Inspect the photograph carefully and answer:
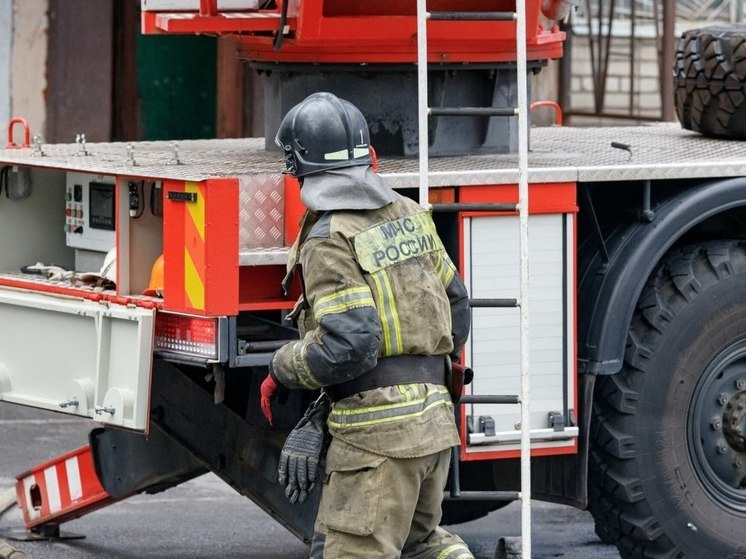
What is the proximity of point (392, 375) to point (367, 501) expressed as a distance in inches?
13.9

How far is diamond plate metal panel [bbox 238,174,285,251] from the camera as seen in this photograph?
5082mm

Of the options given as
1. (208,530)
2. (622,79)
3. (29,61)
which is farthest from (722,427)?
(622,79)

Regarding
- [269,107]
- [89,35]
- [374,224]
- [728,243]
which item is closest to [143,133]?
[89,35]

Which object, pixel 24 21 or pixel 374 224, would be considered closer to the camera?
pixel 374 224

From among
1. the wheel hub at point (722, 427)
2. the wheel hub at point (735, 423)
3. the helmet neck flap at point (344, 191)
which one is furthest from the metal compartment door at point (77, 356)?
the wheel hub at point (735, 423)

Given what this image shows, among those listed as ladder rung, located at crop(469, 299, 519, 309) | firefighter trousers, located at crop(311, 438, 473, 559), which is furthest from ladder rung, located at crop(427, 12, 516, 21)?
firefighter trousers, located at crop(311, 438, 473, 559)

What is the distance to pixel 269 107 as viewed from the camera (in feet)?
21.2

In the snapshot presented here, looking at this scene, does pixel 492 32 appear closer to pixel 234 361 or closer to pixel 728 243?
pixel 728 243

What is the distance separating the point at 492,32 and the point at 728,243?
114 centimetres

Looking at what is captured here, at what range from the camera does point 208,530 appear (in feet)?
22.9

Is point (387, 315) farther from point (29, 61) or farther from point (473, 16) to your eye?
point (29, 61)

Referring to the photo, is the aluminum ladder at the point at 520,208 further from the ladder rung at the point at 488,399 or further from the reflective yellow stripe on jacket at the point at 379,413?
the reflective yellow stripe on jacket at the point at 379,413

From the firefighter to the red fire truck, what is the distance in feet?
1.24

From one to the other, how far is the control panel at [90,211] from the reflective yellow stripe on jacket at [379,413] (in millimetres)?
1334
